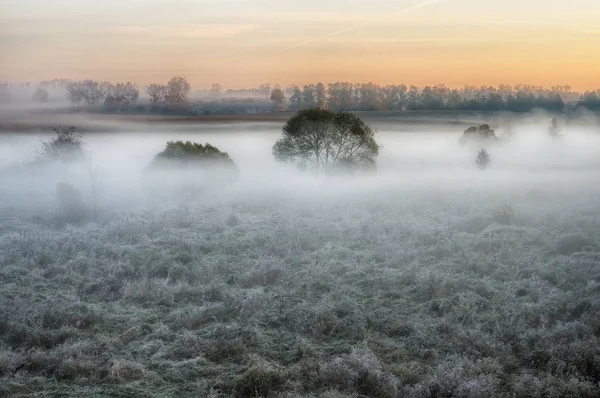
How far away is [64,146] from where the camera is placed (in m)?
50.6

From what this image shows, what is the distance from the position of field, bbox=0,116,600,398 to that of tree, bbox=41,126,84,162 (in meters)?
15.5

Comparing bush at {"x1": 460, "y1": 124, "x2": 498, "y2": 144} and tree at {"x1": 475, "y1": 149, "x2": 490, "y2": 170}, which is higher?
bush at {"x1": 460, "y1": 124, "x2": 498, "y2": 144}

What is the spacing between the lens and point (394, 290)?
17.3 m

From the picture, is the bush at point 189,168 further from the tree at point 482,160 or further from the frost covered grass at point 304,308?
the tree at point 482,160

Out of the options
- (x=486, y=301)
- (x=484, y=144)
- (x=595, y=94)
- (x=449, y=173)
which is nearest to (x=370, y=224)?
(x=486, y=301)

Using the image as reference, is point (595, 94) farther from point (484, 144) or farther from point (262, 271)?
point (262, 271)

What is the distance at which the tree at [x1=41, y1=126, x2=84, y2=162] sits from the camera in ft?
166

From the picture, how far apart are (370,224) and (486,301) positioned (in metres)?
11.5

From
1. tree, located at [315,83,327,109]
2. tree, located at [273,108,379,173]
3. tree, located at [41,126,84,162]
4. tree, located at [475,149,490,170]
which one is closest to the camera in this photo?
tree, located at [273,108,379,173]

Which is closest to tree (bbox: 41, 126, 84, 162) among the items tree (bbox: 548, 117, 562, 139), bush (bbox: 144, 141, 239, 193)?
bush (bbox: 144, 141, 239, 193)

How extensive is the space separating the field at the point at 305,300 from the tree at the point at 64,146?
15522mm

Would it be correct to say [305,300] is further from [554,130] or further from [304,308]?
[554,130]

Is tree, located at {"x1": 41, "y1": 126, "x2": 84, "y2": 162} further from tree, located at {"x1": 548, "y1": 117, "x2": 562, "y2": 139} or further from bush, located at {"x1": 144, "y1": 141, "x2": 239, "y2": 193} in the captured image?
tree, located at {"x1": 548, "y1": 117, "x2": 562, "y2": 139}

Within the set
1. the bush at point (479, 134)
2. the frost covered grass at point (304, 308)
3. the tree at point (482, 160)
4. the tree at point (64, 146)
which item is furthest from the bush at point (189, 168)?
the bush at point (479, 134)
